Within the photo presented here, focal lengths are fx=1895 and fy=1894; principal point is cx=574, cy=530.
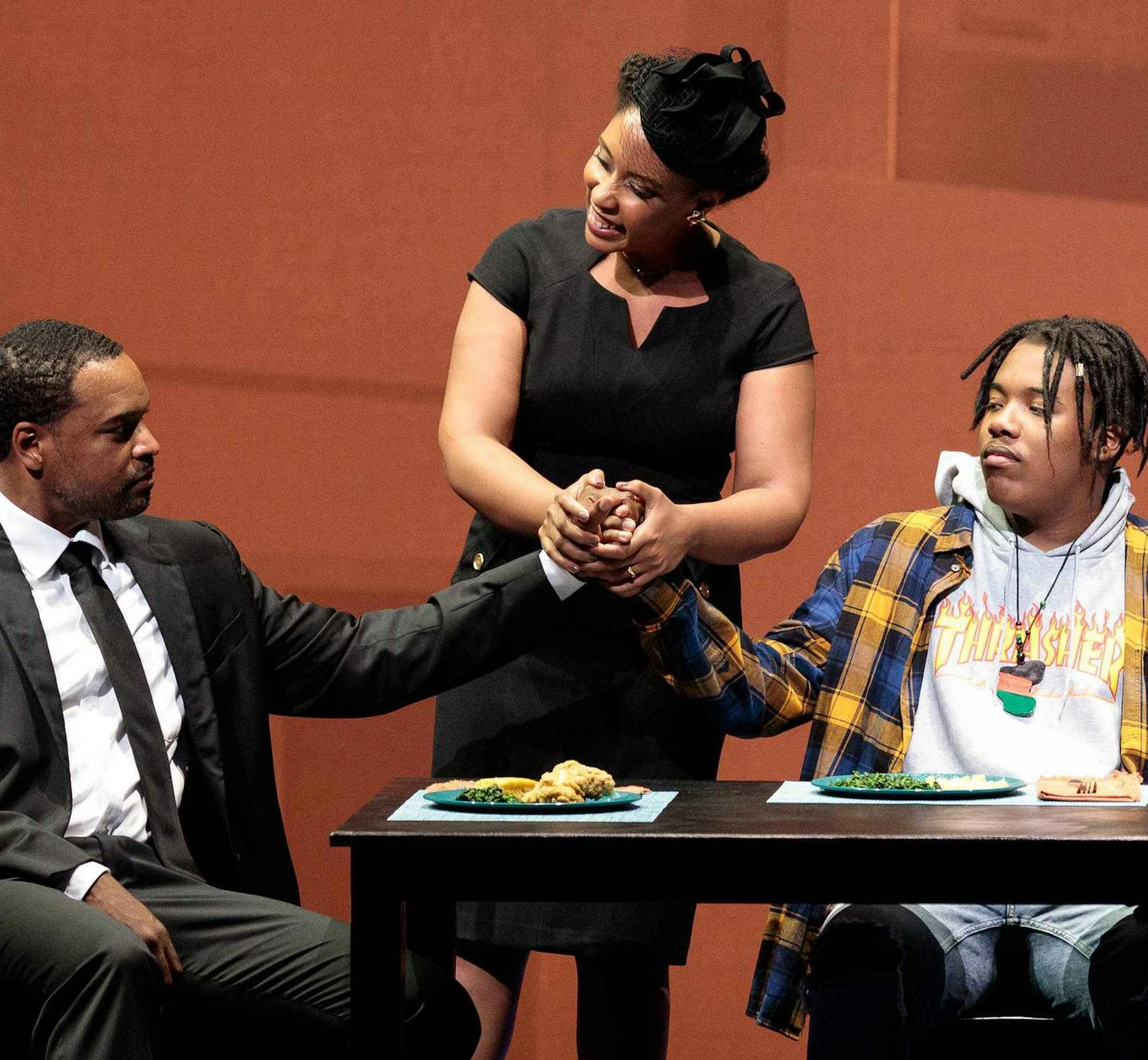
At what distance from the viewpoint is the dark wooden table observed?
196cm

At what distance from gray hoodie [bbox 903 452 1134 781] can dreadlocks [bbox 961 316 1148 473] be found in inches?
4.1

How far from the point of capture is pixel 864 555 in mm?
2812

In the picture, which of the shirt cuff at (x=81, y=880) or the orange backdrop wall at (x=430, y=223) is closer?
the shirt cuff at (x=81, y=880)

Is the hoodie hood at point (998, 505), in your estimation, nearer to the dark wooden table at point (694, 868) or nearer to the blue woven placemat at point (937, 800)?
the blue woven placemat at point (937, 800)

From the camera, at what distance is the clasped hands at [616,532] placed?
8.21 feet

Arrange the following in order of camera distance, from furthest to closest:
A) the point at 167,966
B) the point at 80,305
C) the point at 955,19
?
the point at 955,19 → the point at 80,305 → the point at 167,966

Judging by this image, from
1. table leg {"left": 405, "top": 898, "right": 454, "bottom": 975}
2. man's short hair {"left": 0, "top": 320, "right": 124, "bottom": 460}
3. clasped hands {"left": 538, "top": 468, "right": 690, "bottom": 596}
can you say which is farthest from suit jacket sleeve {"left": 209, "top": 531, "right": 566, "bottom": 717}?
table leg {"left": 405, "top": 898, "right": 454, "bottom": 975}

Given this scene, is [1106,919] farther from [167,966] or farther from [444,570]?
[444,570]

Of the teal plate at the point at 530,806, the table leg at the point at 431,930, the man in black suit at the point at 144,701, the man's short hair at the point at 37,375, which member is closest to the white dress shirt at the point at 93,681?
the man in black suit at the point at 144,701

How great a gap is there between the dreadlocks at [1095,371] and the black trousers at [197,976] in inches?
48.4

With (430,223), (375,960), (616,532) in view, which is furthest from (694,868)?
(430,223)

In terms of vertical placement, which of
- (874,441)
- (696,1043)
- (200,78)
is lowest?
(696,1043)

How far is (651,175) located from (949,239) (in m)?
1.41

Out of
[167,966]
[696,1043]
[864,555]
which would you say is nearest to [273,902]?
[167,966]
